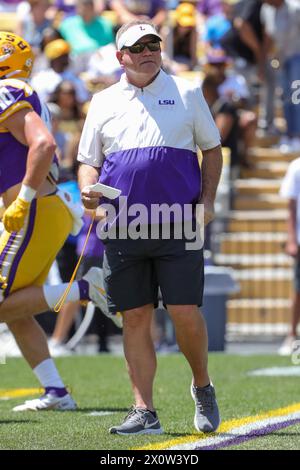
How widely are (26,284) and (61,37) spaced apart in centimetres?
978

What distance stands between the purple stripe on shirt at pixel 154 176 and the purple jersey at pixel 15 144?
0.88 metres

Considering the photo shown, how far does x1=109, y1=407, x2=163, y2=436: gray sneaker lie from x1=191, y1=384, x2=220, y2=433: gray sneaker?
8.0 inches

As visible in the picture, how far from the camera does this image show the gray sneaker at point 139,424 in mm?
6133

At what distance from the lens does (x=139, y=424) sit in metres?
6.15

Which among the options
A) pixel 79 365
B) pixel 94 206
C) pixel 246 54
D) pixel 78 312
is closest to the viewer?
pixel 94 206

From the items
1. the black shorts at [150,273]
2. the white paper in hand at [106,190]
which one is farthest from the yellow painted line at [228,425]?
the white paper in hand at [106,190]

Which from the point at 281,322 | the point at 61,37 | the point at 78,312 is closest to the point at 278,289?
the point at 281,322

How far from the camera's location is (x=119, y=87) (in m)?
6.25

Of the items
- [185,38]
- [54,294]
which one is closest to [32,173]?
[54,294]

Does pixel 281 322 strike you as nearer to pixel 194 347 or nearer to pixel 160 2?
pixel 160 2

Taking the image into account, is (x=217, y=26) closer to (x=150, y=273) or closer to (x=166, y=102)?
(x=166, y=102)

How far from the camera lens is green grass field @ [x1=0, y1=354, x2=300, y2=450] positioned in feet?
19.2

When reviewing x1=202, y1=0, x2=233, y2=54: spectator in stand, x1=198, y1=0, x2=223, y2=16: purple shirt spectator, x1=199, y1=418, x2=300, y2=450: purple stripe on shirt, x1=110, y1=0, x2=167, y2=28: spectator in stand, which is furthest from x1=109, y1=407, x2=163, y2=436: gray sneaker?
x1=198, y1=0, x2=223, y2=16: purple shirt spectator

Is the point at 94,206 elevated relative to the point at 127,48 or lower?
lower
